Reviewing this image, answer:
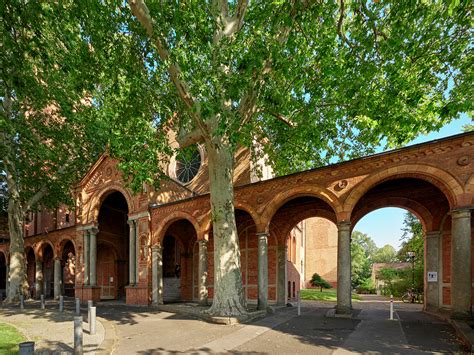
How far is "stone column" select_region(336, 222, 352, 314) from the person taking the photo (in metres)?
10.8

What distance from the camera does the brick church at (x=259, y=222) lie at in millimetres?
9359

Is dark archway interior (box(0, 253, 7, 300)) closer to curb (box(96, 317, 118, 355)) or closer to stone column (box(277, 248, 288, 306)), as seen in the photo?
curb (box(96, 317, 118, 355))

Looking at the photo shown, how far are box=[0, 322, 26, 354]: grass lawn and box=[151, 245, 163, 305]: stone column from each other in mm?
6569

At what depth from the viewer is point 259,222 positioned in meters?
12.9

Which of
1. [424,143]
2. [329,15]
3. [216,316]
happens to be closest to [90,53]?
[329,15]

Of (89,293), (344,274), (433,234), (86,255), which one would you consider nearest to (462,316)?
(344,274)

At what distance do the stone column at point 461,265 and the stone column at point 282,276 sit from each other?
292 inches

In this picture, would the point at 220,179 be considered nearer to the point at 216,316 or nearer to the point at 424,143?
the point at 216,316

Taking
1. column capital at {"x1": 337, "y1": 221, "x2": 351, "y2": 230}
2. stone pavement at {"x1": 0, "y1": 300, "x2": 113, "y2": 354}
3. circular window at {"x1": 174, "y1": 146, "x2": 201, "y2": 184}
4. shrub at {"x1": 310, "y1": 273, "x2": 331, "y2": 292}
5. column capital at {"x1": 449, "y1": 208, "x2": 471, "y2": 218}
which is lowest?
shrub at {"x1": 310, "y1": 273, "x2": 331, "y2": 292}

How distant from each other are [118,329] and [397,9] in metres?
12.6

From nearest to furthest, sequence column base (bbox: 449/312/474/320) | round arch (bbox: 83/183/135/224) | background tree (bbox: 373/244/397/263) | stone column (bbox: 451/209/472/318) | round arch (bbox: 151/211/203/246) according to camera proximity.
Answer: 1. column base (bbox: 449/312/474/320)
2. stone column (bbox: 451/209/472/318)
3. round arch (bbox: 151/211/203/246)
4. round arch (bbox: 83/183/135/224)
5. background tree (bbox: 373/244/397/263)

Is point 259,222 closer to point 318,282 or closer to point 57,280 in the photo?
point 57,280

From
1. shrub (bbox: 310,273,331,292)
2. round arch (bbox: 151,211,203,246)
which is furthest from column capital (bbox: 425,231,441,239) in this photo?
shrub (bbox: 310,273,331,292)

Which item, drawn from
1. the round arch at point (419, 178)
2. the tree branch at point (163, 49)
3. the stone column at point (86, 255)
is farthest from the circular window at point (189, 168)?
the round arch at point (419, 178)
